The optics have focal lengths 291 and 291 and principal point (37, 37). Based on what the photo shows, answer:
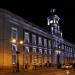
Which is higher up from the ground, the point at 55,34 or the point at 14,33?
the point at 55,34

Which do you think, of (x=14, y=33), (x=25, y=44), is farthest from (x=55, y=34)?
(x=14, y=33)

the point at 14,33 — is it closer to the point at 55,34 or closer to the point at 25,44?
the point at 25,44

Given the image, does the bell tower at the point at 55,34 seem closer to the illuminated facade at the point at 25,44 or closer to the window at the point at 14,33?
the illuminated facade at the point at 25,44

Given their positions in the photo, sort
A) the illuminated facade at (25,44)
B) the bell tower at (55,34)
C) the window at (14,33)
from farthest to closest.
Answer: the bell tower at (55,34)
the window at (14,33)
the illuminated facade at (25,44)

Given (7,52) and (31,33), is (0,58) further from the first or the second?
(31,33)

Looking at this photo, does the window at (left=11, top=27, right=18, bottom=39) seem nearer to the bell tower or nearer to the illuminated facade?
the illuminated facade

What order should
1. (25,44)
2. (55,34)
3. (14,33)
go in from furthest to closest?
(55,34)
(25,44)
(14,33)

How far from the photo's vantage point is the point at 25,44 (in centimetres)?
8150

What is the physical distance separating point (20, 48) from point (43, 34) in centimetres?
2380

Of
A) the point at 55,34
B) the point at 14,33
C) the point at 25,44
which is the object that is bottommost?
the point at 25,44

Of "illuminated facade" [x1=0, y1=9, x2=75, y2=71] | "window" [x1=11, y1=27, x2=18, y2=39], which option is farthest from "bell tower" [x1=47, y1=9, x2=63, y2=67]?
"window" [x1=11, y1=27, x2=18, y2=39]

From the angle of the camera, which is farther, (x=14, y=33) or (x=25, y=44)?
(x=25, y=44)

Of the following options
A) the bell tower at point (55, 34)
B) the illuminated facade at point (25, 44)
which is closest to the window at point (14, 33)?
the illuminated facade at point (25, 44)

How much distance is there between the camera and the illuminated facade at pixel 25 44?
67.3 metres
